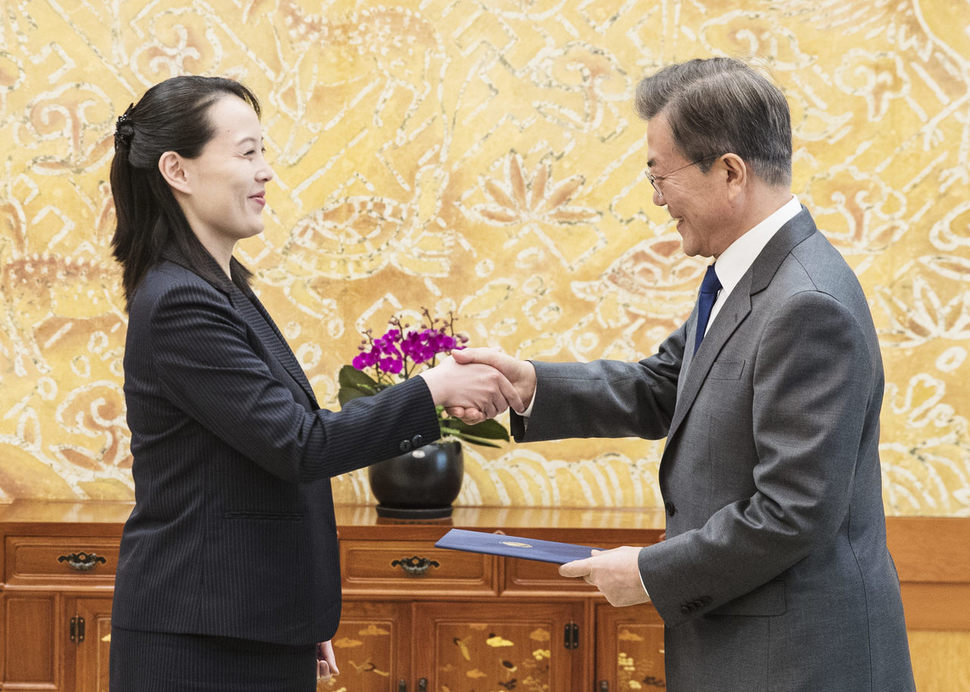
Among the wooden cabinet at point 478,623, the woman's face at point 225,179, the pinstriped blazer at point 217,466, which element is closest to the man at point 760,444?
the pinstriped blazer at point 217,466

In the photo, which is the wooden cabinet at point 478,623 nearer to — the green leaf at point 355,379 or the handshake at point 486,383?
the green leaf at point 355,379

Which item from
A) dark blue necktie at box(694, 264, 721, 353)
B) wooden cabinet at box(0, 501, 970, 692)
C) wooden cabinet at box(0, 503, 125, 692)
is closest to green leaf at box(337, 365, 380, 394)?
wooden cabinet at box(0, 501, 970, 692)

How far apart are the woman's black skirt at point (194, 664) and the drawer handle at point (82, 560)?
123 centimetres

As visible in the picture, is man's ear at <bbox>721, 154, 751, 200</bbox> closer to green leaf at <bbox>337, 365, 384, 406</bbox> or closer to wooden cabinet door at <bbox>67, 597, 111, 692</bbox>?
green leaf at <bbox>337, 365, 384, 406</bbox>

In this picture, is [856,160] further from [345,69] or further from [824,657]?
[824,657]

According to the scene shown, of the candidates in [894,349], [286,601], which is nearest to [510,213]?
[894,349]

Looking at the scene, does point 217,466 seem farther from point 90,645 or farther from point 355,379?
point 90,645

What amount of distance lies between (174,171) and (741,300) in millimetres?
1029

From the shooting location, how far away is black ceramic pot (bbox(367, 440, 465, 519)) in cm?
296

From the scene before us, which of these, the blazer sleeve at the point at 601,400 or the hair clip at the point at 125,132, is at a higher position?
the hair clip at the point at 125,132

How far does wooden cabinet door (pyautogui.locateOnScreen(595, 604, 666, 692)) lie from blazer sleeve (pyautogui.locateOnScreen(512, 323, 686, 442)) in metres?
0.89

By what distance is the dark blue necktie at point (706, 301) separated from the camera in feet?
5.84

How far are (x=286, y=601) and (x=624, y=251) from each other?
196cm

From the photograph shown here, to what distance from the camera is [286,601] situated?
1.68 m
